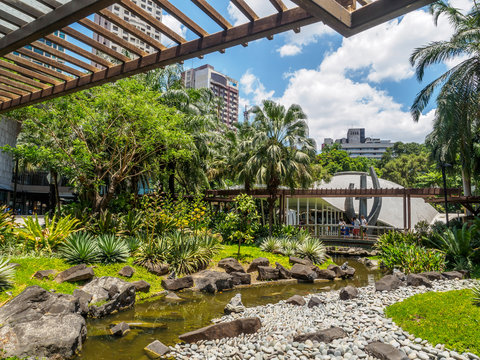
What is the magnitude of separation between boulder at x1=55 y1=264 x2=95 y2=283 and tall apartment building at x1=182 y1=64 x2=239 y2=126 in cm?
9554

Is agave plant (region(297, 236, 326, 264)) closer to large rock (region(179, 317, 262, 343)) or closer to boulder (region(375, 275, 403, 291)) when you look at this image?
boulder (region(375, 275, 403, 291))

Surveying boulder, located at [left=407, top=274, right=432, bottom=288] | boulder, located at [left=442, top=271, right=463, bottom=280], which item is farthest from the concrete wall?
boulder, located at [left=442, top=271, right=463, bottom=280]

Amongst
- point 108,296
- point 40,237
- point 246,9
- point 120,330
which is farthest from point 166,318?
point 246,9

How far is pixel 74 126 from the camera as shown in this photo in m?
13.8

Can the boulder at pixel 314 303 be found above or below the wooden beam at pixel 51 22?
below

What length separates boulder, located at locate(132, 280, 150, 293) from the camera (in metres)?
9.02

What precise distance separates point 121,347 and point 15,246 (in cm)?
706

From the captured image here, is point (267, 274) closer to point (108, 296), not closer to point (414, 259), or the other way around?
point (414, 259)

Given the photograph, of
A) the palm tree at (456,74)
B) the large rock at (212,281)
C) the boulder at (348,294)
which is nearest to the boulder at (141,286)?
the large rock at (212,281)

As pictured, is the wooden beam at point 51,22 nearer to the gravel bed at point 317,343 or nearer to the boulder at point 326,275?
the gravel bed at point 317,343

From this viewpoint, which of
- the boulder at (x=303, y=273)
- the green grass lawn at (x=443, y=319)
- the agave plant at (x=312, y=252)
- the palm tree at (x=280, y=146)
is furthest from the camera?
the palm tree at (x=280, y=146)

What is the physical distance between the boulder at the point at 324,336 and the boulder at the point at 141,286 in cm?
515

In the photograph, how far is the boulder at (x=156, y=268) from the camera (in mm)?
10602

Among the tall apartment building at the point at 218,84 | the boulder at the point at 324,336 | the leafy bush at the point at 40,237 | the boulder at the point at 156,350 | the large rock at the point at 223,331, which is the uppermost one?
the tall apartment building at the point at 218,84
